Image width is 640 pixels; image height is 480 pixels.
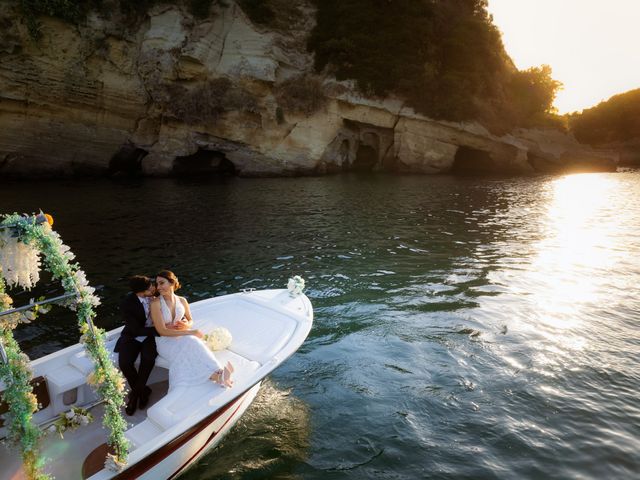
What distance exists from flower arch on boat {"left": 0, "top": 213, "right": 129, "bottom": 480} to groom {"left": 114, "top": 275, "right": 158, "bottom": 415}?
1.31 metres

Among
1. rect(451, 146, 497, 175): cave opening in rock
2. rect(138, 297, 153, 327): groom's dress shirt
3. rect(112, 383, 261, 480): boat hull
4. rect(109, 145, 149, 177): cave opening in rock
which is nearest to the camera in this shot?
rect(112, 383, 261, 480): boat hull

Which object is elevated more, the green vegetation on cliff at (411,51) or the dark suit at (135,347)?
the green vegetation on cliff at (411,51)

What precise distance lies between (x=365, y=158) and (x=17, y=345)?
4073cm

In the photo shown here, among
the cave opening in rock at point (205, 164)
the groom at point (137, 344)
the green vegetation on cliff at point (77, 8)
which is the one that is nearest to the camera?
the groom at point (137, 344)

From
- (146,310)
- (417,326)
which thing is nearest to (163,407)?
(146,310)

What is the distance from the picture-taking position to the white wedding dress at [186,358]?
5.40 meters

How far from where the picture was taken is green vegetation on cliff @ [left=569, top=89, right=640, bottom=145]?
205 ft

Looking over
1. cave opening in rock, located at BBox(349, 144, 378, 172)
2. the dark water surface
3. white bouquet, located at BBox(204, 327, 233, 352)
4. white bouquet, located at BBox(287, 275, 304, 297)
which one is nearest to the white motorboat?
white bouquet, located at BBox(204, 327, 233, 352)

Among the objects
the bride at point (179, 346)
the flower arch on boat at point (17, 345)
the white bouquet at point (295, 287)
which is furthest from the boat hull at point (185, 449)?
the white bouquet at point (295, 287)

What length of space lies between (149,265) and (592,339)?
38.5 ft

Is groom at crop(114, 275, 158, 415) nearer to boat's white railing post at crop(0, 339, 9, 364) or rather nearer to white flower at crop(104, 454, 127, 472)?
white flower at crop(104, 454, 127, 472)

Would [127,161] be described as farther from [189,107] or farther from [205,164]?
[189,107]

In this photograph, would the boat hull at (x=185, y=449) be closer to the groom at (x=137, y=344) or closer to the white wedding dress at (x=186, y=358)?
the white wedding dress at (x=186, y=358)

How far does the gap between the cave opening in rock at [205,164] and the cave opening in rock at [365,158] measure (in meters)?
12.3
